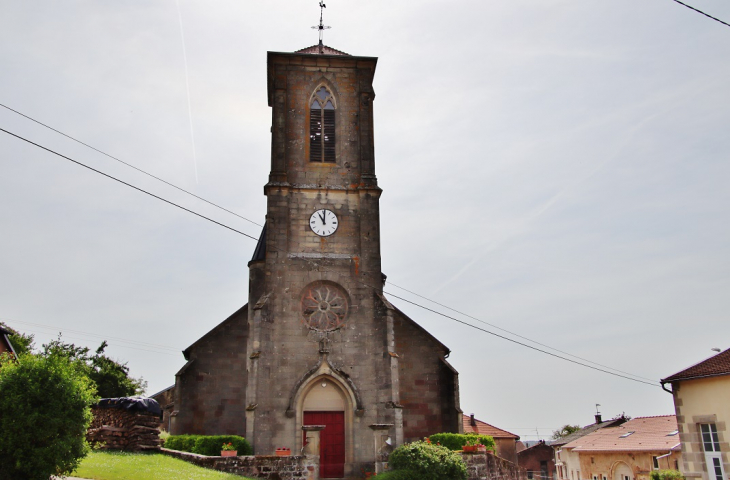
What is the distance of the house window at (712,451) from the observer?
2177 cm

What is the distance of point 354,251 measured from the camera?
2695cm

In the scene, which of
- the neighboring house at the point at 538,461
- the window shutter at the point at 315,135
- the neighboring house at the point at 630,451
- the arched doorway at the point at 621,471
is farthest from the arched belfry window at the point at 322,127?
the neighboring house at the point at 538,461

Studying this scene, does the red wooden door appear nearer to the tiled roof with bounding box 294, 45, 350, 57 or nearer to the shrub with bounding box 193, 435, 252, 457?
the shrub with bounding box 193, 435, 252, 457

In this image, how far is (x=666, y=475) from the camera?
3469cm

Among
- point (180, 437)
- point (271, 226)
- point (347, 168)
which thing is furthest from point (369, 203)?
point (180, 437)

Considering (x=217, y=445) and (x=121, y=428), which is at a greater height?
(x=121, y=428)

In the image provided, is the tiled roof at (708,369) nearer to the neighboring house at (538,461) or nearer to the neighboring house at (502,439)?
the neighboring house at (502,439)

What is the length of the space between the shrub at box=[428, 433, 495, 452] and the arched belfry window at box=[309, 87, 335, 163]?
12.9m

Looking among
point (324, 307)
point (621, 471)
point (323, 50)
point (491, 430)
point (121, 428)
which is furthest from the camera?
point (621, 471)

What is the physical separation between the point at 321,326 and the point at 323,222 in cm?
463

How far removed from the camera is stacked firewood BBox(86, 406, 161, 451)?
19.5 metres

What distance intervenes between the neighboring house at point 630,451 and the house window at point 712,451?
53.4 feet

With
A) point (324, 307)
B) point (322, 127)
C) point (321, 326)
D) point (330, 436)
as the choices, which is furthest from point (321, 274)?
point (322, 127)

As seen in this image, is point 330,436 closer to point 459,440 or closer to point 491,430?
point 459,440
